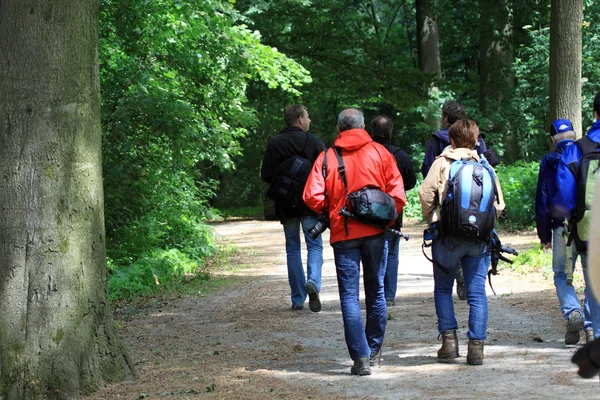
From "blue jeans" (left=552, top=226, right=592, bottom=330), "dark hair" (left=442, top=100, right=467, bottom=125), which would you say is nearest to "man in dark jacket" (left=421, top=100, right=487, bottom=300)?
"dark hair" (left=442, top=100, right=467, bottom=125)

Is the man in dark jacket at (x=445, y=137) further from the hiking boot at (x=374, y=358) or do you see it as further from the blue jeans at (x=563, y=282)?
the hiking boot at (x=374, y=358)

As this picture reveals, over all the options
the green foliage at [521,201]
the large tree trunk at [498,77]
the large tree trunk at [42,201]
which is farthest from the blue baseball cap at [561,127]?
the large tree trunk at [498,77]

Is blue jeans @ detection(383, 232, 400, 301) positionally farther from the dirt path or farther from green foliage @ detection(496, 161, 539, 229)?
green foliage @ detection(496, 161, 539, 229)

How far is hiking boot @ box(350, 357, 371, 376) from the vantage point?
6.74 metres

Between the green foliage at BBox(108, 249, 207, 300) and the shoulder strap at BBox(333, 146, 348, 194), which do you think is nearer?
the shoulder strap at BBox(333, 146, 348, 194)

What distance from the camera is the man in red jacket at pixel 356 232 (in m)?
6.84

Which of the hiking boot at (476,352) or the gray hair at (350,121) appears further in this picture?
the gray hair at (350,121)

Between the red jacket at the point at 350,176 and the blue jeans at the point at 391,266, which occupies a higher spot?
the red jacket at the point at 350,176

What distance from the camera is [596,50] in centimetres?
2464

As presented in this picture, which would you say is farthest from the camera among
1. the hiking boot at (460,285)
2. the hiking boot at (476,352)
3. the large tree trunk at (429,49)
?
the large tree trunk at (429,49)

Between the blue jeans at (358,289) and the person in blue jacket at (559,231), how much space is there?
1.60 meters

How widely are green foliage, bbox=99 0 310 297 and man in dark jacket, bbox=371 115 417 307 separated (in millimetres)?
3993

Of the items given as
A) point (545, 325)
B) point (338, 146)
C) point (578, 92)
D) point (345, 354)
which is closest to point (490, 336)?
point (545, 325)

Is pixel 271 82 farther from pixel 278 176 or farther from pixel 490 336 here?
pixel 490 336
